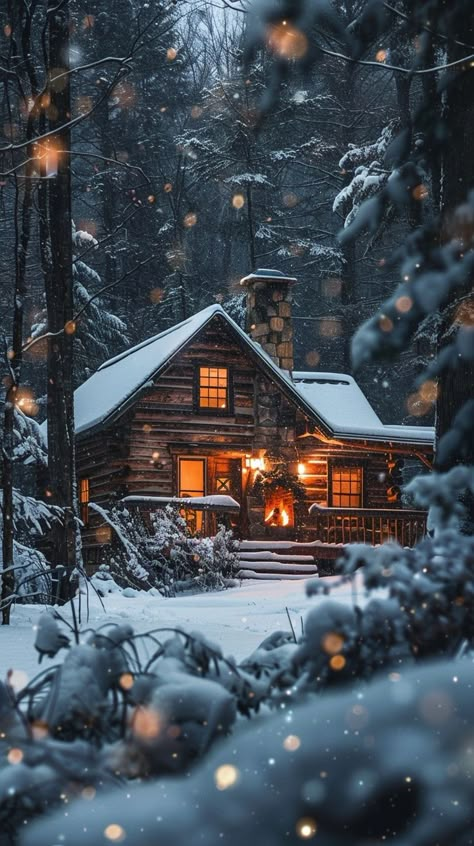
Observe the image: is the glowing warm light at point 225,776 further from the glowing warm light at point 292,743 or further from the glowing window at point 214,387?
the glowing window at point 214,387

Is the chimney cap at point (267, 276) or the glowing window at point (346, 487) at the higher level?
the chimney cap at point (267, 276)

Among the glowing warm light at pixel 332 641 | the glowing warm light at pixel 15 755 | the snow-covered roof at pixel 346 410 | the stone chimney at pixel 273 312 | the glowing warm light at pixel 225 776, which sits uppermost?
the stone chimney at pixel 273 312

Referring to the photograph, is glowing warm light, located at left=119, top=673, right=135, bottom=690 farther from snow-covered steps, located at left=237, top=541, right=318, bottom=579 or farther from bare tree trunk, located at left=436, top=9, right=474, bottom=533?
snow-covered steps, located at left=237, top=541, right=318, bottom=579

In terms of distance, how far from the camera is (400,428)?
24.2m

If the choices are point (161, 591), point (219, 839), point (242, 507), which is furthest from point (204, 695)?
point (242, 507)

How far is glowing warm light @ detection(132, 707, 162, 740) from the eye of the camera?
6.57ft

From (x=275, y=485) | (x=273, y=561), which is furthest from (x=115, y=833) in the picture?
(x=275, y=485)

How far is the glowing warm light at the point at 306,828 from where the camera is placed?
5.61ft

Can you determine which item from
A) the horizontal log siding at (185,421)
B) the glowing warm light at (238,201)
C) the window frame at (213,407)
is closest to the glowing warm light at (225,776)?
the horizontal log siding at (185,421)

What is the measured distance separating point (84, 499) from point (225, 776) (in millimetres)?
23963

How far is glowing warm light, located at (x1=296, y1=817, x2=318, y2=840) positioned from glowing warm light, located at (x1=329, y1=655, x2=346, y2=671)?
19.9 inches

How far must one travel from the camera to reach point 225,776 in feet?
5.89

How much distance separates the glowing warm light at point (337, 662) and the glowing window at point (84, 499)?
75.8ft

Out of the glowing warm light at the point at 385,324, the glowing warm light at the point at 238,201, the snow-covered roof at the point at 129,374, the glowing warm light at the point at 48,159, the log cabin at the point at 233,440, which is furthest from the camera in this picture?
the glowing warm light at the point at 238,201
